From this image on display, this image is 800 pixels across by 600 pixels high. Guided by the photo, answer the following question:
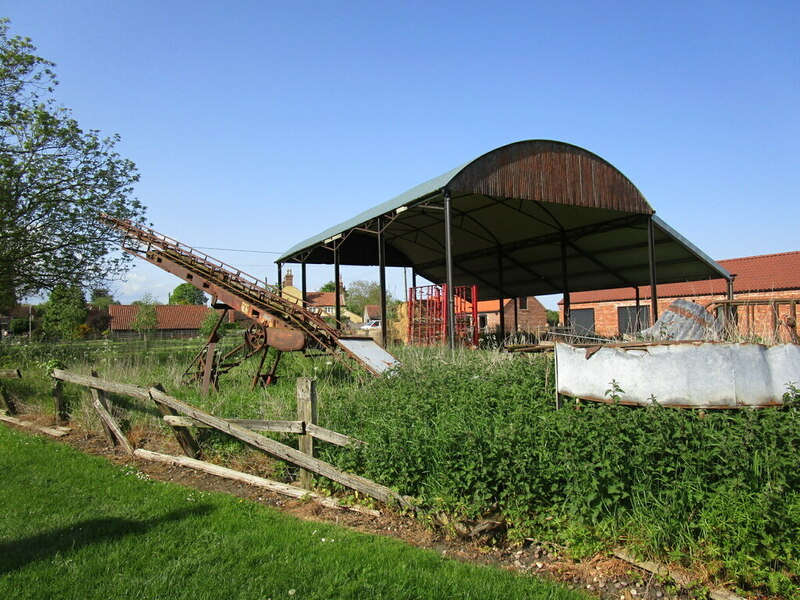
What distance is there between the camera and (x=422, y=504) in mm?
4785

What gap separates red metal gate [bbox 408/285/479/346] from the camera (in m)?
18.5

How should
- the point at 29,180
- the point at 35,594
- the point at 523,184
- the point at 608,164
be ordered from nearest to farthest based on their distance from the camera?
the point at 35,594, the point at 523,184, the point at 608,164, the point at 29,180

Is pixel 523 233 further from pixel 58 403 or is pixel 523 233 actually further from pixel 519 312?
pixel 519 312

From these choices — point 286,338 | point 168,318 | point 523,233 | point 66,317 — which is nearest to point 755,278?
point 523,233

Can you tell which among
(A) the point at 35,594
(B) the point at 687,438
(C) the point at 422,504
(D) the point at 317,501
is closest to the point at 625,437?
(B) the point at 687,438

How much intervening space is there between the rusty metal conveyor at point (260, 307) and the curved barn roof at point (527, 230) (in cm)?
445

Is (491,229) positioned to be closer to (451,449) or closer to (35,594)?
(451,449)

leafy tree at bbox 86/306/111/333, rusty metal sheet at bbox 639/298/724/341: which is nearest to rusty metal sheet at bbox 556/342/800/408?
rusty metal sheet at bbox 639/298/724/341

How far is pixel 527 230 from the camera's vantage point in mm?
19656

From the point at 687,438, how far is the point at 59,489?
6.10 meters

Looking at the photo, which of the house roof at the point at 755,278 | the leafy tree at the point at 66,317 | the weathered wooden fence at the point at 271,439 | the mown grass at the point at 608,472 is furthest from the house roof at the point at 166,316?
the mown grass at the point at 608,472

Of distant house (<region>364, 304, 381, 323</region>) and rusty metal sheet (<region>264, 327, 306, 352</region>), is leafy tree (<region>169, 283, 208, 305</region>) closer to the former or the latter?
distant house (<region>364, 304, 381, 323</region>)

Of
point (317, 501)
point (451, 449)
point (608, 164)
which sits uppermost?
point (608, 164)

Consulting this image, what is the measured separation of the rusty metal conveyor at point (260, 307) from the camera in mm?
9125
